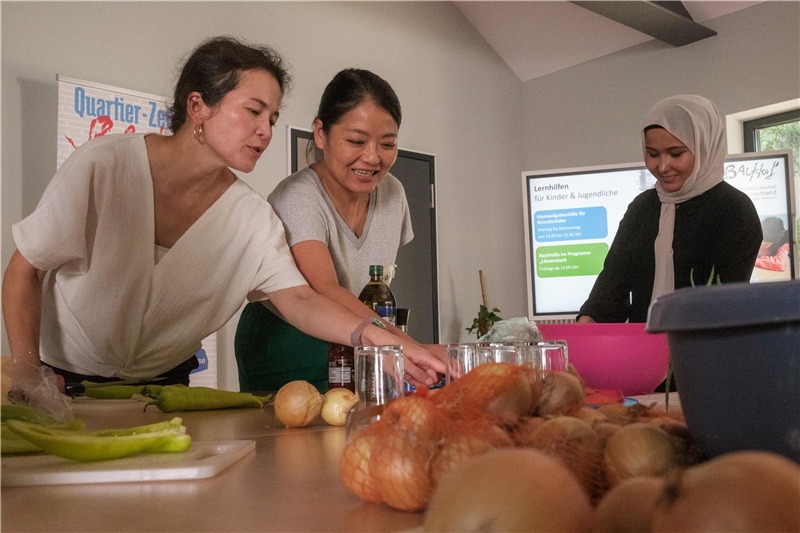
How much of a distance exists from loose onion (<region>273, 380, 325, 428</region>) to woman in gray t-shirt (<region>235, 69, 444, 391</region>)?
589 mm

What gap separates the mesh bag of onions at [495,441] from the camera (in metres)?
0.45

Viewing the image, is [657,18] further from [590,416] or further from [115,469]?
[115,469]

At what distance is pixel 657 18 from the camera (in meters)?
4.32

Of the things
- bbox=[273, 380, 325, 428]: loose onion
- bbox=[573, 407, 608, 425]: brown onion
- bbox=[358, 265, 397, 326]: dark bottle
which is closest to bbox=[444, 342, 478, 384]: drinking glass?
bbox=[273, 380, 325, 428]: loose onion

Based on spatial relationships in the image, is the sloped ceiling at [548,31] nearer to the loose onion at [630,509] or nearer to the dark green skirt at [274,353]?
the dark green skirt at [274,353]

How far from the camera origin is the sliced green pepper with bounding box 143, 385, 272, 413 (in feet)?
4.19

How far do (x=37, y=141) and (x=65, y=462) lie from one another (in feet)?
9.26

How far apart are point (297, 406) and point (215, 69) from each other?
2.97 ft

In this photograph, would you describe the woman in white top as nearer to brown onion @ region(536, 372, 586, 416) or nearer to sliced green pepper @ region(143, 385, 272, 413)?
sliced green pepper @ region(143, 385, 272, 413)

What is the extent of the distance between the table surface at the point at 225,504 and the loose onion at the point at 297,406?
248 mm

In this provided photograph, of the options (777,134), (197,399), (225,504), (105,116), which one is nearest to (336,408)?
(197,399)

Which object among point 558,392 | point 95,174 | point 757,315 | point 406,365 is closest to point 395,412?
point 558,392

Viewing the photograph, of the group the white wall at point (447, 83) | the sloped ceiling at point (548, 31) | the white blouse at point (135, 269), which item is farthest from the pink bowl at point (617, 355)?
the sloped ceiling at point (548, 31)

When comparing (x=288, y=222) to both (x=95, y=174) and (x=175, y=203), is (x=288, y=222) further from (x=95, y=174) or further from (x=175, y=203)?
(x=95, y=174)
